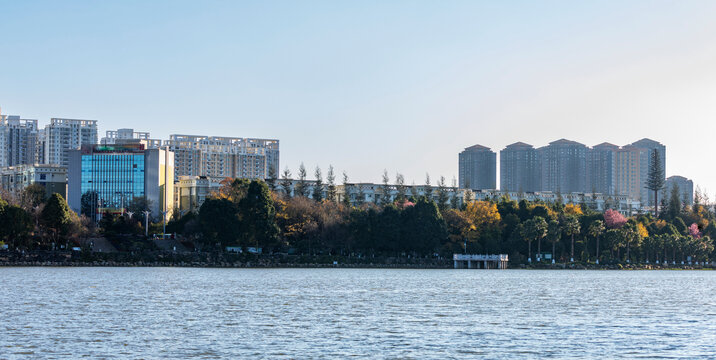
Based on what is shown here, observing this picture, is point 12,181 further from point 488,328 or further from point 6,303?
point 488,328

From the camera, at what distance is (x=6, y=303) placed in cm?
4950

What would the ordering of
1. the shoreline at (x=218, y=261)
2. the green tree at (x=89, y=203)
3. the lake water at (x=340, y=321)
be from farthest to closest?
the green tree at (x=89, y=203) < the shoreline at (x=218, y=261) < the lake water at (x=340, y=321)

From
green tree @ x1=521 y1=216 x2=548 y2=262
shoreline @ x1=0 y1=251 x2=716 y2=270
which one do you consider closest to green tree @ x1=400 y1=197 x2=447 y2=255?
shoreline @ x1=0 y1=251 x2=716 y2=270

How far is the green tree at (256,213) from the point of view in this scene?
108 m

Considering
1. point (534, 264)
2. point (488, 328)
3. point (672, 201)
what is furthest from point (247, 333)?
point (672, 201)

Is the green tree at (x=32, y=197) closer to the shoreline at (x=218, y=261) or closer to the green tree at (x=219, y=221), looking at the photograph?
the shoreline at (x=218, y=261)

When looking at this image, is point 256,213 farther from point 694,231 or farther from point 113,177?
point 694,231

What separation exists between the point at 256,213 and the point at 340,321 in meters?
65.9

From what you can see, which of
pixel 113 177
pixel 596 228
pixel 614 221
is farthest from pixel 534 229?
pixel 113 177

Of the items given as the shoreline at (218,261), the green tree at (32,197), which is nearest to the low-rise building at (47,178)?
the green tree at (32,197)

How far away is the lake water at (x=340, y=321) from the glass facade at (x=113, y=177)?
77.7 metres

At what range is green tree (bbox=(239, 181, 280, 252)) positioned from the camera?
355 feet

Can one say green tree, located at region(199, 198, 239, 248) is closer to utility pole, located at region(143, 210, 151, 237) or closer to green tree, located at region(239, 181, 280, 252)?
green tree, located at region(239, 181, 280, 252)

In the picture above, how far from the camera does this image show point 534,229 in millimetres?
120625
